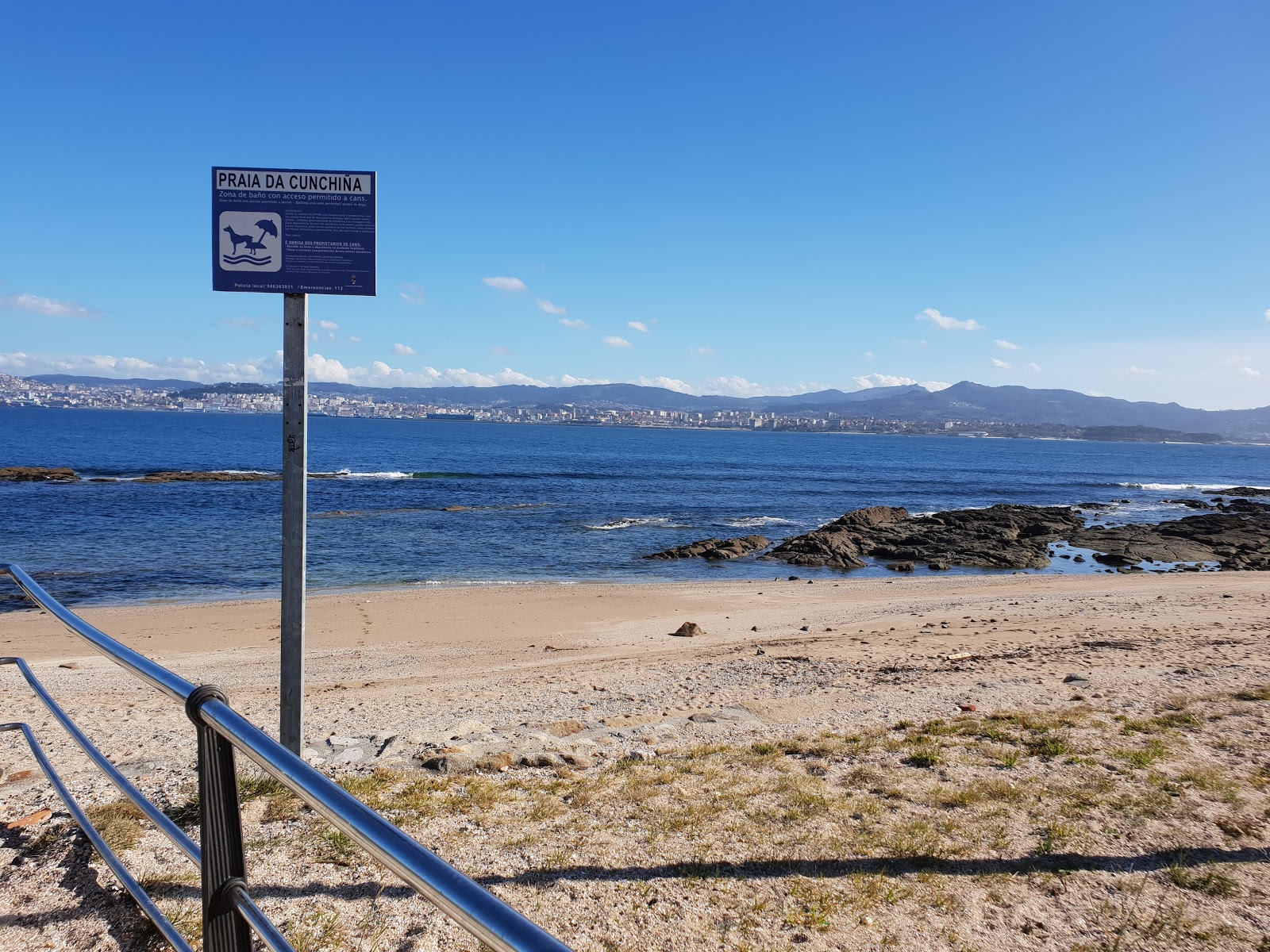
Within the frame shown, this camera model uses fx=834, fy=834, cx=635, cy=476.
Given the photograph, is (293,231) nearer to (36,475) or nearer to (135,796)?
(135,796)

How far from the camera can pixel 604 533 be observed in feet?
112

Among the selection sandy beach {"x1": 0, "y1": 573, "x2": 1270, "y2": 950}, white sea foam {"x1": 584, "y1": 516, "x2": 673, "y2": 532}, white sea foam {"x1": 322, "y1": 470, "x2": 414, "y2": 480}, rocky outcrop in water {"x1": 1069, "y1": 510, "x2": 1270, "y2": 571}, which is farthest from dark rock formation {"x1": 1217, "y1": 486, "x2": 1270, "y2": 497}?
sandy beach {"x1": 0, "y1": 573, "x2": 1270, "y2": 950}

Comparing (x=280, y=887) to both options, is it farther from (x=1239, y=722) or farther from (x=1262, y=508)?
(x=1262, y=508)

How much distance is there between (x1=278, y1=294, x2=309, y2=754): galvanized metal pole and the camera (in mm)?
4641

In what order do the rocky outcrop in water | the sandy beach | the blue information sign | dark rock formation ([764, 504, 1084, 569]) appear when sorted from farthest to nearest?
the rocky outcrop in water < dark rock formation ([764, 504, 1084, 569]) < the blue information sign < the sandy beach

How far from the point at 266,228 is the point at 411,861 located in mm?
4071

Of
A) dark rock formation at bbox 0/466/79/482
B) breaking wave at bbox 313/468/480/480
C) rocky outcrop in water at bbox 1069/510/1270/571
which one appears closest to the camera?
rocky outcrop in water at bbox 1069/510/1270/571

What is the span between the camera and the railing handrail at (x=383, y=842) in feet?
3.39

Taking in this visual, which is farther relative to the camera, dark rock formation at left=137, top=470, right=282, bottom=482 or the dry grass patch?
dark rock formation at left=137, top=470, right=282, bottom=482

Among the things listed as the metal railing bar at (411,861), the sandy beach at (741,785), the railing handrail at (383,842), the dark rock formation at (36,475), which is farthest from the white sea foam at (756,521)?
the dark rock formation at (36,475)

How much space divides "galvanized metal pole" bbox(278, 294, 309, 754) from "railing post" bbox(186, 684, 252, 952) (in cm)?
293

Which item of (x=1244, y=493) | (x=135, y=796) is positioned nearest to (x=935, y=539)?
(x=135, y=796)

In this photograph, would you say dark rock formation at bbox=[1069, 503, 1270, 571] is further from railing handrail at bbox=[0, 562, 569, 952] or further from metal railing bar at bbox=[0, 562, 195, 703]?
railing handrail at bbox=[0, 562, 569, 952]

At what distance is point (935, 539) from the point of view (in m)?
31.5
